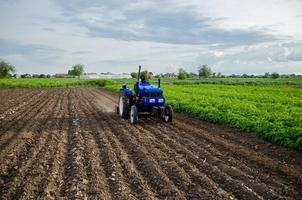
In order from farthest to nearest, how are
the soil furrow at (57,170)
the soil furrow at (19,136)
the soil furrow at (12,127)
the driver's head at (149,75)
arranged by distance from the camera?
the driver's head at (149,75) < the soil furrow at (12,127) < the soil furrow at (19,136) < the soil furrow at (57,170)

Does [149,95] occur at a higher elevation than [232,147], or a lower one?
higher

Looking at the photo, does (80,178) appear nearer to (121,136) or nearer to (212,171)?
(212,171)

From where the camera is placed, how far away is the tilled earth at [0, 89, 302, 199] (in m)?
6.54

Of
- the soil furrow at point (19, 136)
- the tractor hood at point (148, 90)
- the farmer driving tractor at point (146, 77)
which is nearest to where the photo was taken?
the soil furrow at point (19, 136)

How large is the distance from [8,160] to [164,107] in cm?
732

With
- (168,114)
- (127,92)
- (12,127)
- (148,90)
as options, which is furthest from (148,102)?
(12,127)

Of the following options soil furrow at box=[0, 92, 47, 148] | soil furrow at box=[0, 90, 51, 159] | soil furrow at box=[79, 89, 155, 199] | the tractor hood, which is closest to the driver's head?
the tractor hood

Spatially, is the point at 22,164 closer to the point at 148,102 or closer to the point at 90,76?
the point at 148,102

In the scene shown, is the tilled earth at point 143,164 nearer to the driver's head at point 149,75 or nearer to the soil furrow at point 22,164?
the soil furrow at point 22,164

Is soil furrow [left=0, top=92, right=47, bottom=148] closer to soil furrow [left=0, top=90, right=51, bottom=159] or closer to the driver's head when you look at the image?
soil furrow [left=0, top=90, right=51, bottom=159]

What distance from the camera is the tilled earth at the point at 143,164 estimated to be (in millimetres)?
6539

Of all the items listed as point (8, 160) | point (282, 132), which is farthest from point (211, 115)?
point (8, 160)

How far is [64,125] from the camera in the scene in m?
14.2

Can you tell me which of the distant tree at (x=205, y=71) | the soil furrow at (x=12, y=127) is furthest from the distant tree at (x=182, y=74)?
the soil furrow at (x=12, y=127)
